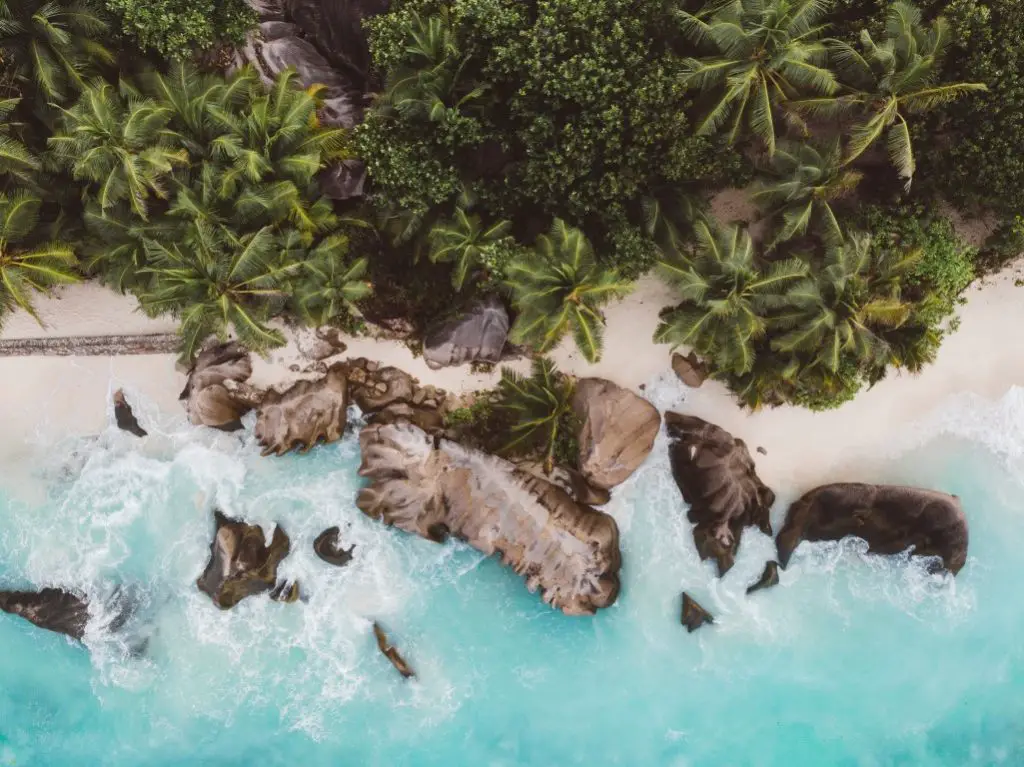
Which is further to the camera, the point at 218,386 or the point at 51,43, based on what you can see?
the point at 218,386

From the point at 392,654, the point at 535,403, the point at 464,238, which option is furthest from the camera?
the point at 392,654

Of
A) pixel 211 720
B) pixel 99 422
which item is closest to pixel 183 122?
pixel 99 422

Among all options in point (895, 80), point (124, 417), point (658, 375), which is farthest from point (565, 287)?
point (124, 417)

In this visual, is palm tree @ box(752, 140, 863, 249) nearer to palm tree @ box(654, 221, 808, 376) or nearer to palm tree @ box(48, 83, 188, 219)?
palm tree @ box(654, 221, 808, 376)

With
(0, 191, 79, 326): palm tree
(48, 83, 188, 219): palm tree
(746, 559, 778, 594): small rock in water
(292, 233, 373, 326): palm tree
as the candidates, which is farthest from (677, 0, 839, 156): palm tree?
(0, 191, 79, 326): palm tree

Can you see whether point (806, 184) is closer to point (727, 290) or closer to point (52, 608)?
point (727, 290)

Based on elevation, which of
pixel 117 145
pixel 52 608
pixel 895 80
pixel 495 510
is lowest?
pixel 52 608

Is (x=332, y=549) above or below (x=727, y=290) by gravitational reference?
below
